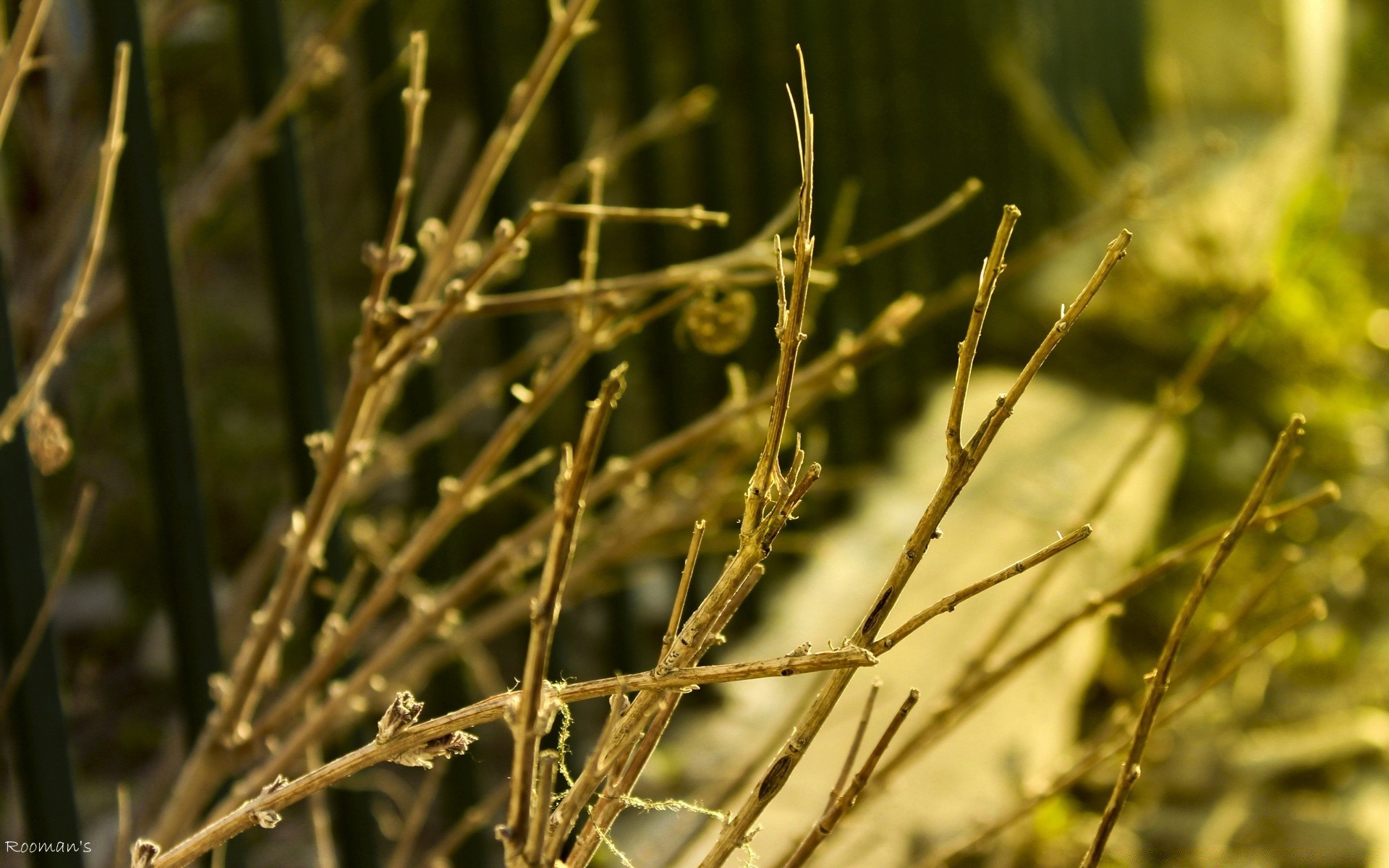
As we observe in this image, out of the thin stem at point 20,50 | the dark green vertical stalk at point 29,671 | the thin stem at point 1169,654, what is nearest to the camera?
the thin stem at point 1169,654

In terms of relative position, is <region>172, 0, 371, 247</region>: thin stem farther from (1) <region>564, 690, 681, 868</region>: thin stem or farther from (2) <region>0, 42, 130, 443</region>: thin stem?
(1) <region>564, 690, 681, 868</region>: thin stem

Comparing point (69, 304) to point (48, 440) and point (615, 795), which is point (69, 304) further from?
point (615, 795)

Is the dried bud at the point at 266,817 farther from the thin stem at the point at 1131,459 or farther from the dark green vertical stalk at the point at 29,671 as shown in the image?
the thin stem at the point at 1131,459

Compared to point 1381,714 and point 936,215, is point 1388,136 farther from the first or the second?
point 936,215

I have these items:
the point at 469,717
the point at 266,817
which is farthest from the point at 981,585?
the point at 266,817

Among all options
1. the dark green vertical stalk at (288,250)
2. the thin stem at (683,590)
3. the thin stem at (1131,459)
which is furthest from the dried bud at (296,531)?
the thin stem at (1131,459)
